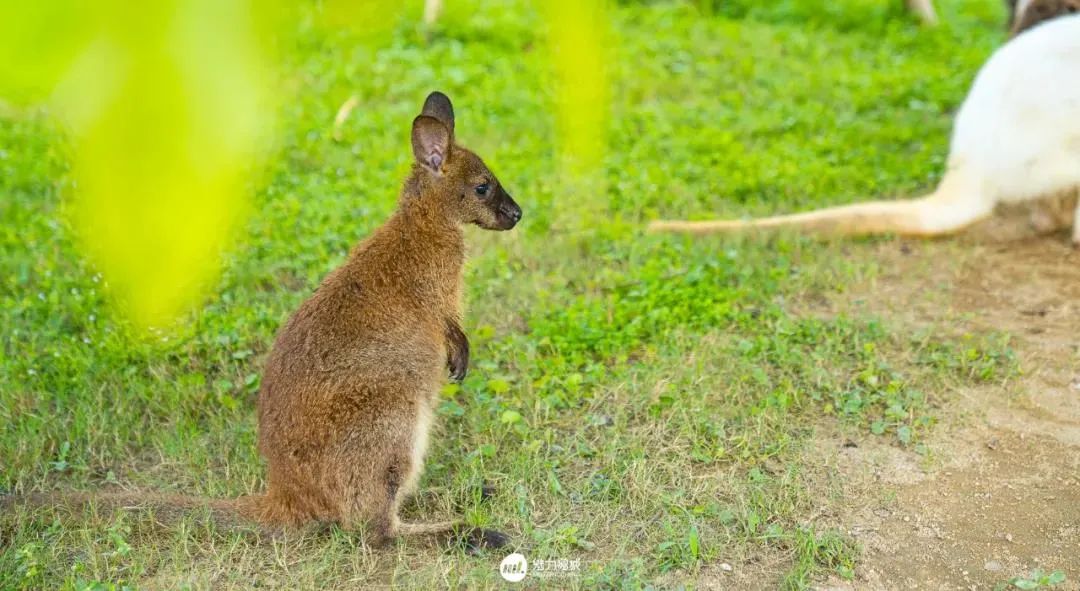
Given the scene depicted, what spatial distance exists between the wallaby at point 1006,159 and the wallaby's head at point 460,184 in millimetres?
1594

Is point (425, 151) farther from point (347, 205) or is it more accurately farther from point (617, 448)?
point (347, 205)

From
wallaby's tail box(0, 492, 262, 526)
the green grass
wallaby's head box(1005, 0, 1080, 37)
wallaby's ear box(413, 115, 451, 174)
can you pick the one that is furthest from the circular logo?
wallaby's head box(1005, 0, 1080, 37)

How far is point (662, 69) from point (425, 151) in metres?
3.86

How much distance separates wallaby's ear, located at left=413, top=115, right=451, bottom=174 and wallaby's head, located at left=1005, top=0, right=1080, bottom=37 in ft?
11.9

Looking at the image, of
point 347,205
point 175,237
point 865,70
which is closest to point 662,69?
point 865,70

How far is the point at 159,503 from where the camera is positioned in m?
2.63

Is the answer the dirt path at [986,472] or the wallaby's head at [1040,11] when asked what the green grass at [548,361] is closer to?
the dirt path at [986,472]

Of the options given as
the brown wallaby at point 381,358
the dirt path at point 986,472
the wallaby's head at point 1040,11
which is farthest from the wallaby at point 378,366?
the wallaby's head at point 1040,11

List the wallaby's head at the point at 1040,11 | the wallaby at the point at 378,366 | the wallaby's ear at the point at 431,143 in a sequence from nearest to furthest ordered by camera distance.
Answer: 1. the wallaby at the point at 378,366
2. the wallaby's ear at the point at 431,143
3. the wallaby's head at the point at 1040,11

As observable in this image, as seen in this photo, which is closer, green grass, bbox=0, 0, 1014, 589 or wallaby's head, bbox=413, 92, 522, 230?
green grass, bbox=0, 0, 1014, 589

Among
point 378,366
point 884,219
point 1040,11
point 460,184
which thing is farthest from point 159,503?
point 1040,11

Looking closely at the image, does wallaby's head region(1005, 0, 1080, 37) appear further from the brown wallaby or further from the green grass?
the brown wallaby

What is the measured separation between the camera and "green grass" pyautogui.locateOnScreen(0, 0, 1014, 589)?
262 cm

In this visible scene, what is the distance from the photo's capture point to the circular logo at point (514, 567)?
2.54m
